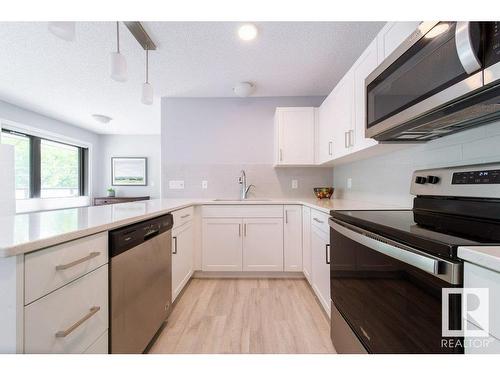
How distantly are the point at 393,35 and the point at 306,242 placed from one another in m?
1.80

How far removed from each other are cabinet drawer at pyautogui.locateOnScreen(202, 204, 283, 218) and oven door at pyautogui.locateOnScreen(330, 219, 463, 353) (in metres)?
1.27

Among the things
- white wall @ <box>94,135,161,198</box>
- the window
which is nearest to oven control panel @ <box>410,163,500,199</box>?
the window

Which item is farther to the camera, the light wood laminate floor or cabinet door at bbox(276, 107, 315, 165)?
cabinet door at bbox(276, 107, 315, 165)

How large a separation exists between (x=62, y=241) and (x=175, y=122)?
2.64 m

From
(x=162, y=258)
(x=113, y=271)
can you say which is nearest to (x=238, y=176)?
(x=162, y=258)

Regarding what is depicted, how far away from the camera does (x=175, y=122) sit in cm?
312

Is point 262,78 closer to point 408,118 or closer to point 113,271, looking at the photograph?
point 408,118

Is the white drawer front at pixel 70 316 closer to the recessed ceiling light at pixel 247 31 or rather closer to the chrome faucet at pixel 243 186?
the recessed ceiling light at pixel 247 31

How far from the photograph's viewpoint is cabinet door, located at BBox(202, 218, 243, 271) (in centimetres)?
251

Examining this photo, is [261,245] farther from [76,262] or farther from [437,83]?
[437,83]

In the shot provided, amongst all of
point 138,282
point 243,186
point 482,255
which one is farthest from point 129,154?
point 482,255

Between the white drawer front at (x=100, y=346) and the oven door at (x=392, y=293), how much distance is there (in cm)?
109

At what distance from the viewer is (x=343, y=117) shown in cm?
194

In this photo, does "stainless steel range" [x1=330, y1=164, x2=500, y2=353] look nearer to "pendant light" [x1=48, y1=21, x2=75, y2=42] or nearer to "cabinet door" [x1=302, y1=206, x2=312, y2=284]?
"cabinet door" [x1=302, y1=206, x2=312, y2=284]
